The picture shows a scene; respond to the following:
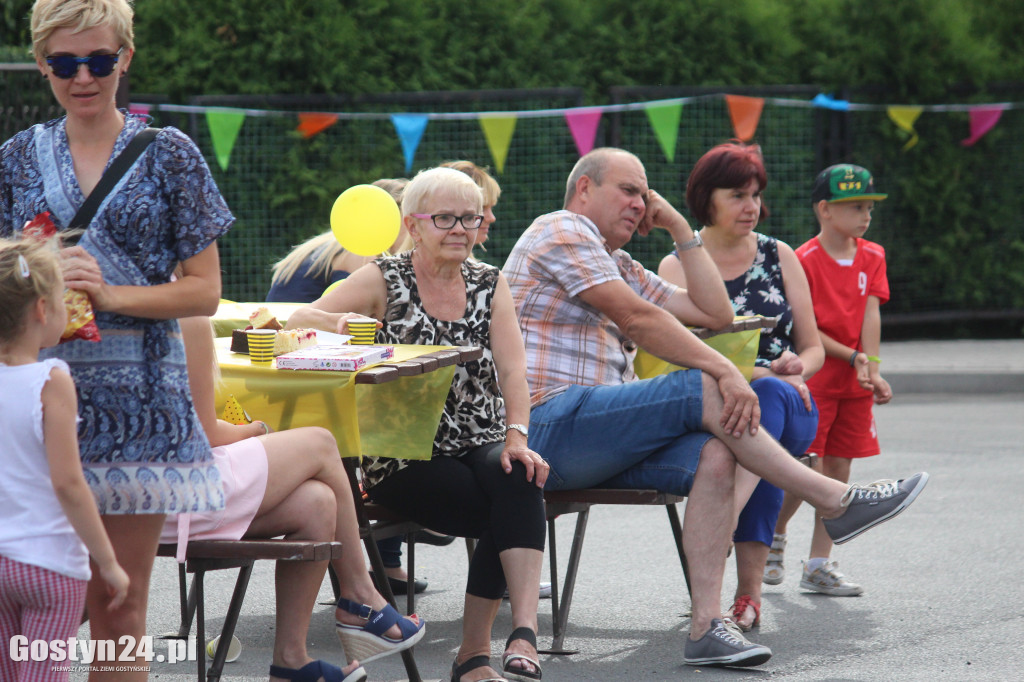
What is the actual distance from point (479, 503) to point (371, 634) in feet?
1.78

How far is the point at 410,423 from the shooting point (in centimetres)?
357

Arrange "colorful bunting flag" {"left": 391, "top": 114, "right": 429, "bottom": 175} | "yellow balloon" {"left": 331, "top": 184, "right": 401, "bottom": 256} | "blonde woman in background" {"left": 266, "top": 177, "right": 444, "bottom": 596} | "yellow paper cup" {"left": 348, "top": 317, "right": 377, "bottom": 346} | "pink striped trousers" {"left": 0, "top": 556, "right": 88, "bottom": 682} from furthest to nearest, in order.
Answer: "colorful bunting flag" {"left": 391, "top": 114, "right": 429, "bottom": 175} → "blonde woman in background" {"left": 266, "top": 177, "right": 444, "bottom": 596} → "yellow balloon" {"left": 331, "top": 184, "right": 401, "bottom": 256} → "yellow paper cup" {"left": 348, "top": 317, "right": 377, "bottom": 346} → "pink striped trousers" {"left": 0, "top": 556, "right": 88, "bottom": 682}

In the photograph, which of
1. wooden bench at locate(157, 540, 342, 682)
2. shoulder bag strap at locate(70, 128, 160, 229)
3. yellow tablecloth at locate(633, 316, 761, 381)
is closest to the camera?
shoulder bag strap at locate(70, 128, 160, 229)

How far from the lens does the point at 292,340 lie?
355 cm

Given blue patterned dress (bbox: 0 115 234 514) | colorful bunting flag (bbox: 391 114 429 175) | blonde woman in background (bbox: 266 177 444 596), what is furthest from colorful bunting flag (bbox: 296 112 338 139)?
blue patterned dress (bbox: 0 115 234 514)

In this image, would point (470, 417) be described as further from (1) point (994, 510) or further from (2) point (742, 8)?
(2) point (742, 8)

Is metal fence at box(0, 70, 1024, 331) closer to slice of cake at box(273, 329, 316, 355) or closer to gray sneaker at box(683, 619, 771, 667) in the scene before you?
slice of cake at box(273, 329, 316, 355)

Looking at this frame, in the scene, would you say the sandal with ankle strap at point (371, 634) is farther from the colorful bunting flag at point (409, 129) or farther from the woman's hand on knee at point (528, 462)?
the colorful bunting flag at point (409, 129)

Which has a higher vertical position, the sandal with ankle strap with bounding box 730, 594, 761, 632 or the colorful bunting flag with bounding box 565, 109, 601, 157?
the colorful bunting flag with bounding box 565, 109, 601, 157

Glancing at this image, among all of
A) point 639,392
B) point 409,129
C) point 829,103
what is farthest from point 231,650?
point 829,103

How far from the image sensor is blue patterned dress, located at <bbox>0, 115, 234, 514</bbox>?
256cm

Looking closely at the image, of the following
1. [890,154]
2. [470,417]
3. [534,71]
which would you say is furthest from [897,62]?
[470,417]

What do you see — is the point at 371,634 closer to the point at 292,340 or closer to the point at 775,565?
the point at 292,340

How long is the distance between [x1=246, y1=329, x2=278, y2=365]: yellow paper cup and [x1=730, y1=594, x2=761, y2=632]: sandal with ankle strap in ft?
5.94
